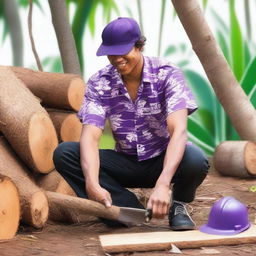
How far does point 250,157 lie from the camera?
688 centimetres

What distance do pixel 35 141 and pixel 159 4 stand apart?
319 cm

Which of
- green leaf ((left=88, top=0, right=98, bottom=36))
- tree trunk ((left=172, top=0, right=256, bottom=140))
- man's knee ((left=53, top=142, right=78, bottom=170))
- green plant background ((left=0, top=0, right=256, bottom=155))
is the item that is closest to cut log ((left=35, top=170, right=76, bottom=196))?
man's knee ((left=53, top=142, right=78, bottom=170))

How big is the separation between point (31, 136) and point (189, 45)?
10.3 ft

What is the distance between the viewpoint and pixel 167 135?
466 cm

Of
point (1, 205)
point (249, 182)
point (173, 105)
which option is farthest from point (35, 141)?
point (249, 182)

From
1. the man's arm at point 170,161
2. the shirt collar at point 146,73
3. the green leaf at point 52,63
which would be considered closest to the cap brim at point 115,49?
the shirt collar at point 146,73

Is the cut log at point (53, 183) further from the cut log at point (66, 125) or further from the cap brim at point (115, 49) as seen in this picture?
the cap brim at point (115, 49)

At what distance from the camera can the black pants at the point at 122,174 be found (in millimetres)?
4625

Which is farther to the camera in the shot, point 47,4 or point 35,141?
point 47,4

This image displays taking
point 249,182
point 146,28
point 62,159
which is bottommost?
point 249,182

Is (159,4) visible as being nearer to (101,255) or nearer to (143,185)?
(143,185)

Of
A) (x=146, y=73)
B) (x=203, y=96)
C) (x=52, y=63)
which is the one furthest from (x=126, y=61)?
(x=203, y=96)

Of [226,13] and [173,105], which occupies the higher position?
[226,13]

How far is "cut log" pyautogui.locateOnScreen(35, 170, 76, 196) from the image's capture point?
5172mm
